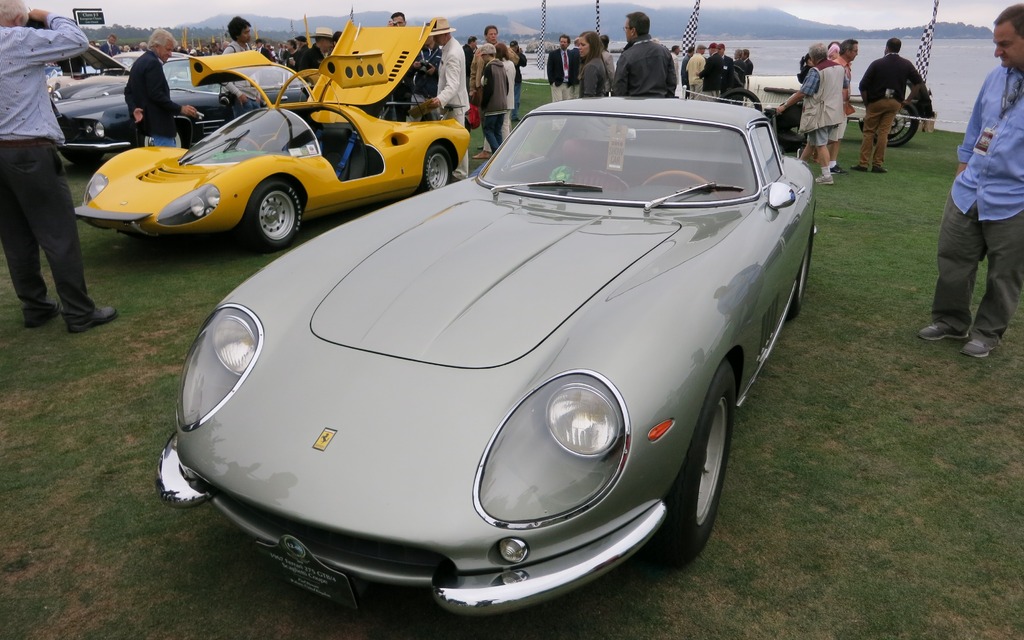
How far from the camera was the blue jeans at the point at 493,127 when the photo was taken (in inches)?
396

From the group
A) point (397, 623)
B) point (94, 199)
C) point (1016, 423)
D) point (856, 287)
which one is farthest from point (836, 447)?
point (94, 199)

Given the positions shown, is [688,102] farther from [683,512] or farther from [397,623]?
[397,623]

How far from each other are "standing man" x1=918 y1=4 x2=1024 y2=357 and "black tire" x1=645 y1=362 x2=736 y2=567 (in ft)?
7.92

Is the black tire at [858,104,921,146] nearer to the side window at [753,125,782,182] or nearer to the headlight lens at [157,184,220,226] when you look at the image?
the side window at [753,125,782,182]

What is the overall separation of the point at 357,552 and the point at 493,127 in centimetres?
884

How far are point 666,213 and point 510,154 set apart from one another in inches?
39.9

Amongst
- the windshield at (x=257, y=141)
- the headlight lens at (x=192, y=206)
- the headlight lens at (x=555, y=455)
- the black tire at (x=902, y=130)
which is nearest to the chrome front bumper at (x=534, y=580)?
the headlight lens at (x=555, y=455)

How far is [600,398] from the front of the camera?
1.96 m

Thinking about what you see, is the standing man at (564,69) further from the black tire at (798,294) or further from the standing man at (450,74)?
the black tire at (798,294)

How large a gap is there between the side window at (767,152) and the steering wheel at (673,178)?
379 millimetres

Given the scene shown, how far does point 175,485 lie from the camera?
2.25 metres

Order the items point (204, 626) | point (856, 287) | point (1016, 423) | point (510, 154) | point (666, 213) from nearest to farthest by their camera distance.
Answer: point (204, 626)
point (666, 213)
point (1016, 423)
point (510, 154)
point (856, 287)

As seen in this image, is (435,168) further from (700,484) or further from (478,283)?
(700,484)

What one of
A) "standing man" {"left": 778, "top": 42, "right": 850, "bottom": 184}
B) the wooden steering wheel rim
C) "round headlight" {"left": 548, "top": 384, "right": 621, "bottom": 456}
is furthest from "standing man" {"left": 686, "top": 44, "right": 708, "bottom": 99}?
"round headlight" {"left": 548, "top": 384, "right": 621, "bottom": 456}
